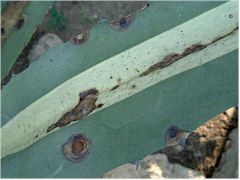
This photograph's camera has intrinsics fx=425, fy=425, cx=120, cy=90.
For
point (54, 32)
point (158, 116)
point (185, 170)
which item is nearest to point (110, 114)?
point (158, 116)

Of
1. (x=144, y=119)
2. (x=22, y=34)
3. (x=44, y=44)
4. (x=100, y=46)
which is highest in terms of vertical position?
(x=44, y=44)

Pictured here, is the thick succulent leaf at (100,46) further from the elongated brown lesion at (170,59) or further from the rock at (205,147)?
the rock at (205,147)

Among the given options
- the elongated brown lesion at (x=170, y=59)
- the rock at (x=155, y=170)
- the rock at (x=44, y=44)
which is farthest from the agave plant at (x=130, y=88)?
the rock at (x=44, y=44)

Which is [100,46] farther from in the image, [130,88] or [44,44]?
[44,44]

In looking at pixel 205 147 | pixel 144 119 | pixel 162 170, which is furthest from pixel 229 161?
pixel 144 119

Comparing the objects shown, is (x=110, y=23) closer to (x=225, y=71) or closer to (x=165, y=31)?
(x=165, y=31)

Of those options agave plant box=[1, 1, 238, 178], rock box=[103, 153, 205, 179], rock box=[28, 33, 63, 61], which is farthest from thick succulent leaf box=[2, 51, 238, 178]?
rock box=[28, 33, 63, 61]
